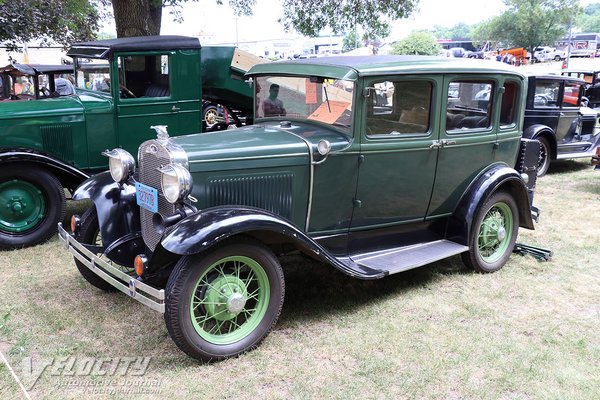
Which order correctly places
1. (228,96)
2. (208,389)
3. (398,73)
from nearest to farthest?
(208,389) → (398,73) → (228,96)

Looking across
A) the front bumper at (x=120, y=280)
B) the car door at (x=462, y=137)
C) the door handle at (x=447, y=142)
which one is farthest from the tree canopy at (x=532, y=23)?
the front bumper at (x=120, y=280)

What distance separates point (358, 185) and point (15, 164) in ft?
11.5

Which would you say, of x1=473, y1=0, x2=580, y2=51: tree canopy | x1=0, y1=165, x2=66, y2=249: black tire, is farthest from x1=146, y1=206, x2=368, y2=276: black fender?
x1=473, y1=0, x2=580, y2=51: tree canopy

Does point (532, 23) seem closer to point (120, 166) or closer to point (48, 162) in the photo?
point (48, 162)

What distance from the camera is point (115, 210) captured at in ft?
12.8

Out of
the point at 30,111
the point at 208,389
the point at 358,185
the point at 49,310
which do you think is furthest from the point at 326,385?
the point at 30,111

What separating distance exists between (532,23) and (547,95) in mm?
51148

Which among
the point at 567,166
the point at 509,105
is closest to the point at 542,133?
the point at 567,166

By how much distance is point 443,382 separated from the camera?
306 centimetres

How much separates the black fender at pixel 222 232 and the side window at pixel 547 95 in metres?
7.32

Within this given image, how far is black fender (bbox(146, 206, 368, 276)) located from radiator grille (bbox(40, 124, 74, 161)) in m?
3.12

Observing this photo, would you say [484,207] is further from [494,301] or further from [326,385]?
[326,385]

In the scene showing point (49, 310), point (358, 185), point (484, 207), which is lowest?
point (49, 310)

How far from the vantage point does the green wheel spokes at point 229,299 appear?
3211mm
